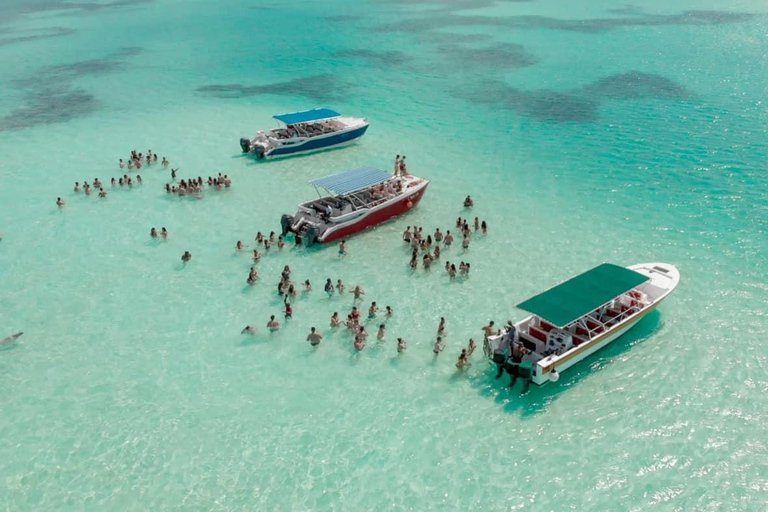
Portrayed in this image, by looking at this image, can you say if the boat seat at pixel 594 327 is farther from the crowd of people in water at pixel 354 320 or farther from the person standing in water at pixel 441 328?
the person standing in water at pixel 441 328

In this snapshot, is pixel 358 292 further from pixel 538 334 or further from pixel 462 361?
pixel 538 334

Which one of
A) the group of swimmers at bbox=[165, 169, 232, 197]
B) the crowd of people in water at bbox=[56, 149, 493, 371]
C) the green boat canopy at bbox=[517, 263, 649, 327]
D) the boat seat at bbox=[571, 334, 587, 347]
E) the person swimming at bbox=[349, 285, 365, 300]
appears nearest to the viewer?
the green boat canopy at bbox=[517, 263, 649, 327]

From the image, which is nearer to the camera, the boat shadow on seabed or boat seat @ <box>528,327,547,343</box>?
A: the boat shadow on seabed

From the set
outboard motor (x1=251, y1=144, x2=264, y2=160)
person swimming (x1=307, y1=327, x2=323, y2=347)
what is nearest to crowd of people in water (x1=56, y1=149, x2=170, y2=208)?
outboard motor (x1=251, y1=144, x2=264, y2=160)

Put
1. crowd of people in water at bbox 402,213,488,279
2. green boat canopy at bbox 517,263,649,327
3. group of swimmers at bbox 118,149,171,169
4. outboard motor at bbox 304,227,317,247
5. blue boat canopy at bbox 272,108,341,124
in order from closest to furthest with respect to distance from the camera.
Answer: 1. green boat canopy at bbox 517,263,649,327
2. crowd of people in water at bbox 402,213,488,279
3. outboard motor at bbox 304,227,317,247
4. group of swimmers at bbox 118,149,171,169
5. blue boat canopy at bbox 272,108,341,124

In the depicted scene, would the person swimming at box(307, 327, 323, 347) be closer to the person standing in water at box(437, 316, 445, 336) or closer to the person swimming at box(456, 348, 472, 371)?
the person standing in water at box(437, 316, 445, 336)

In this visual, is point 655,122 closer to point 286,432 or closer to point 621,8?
point 286,432

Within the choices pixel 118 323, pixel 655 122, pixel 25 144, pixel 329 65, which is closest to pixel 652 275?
pixel 118 323
